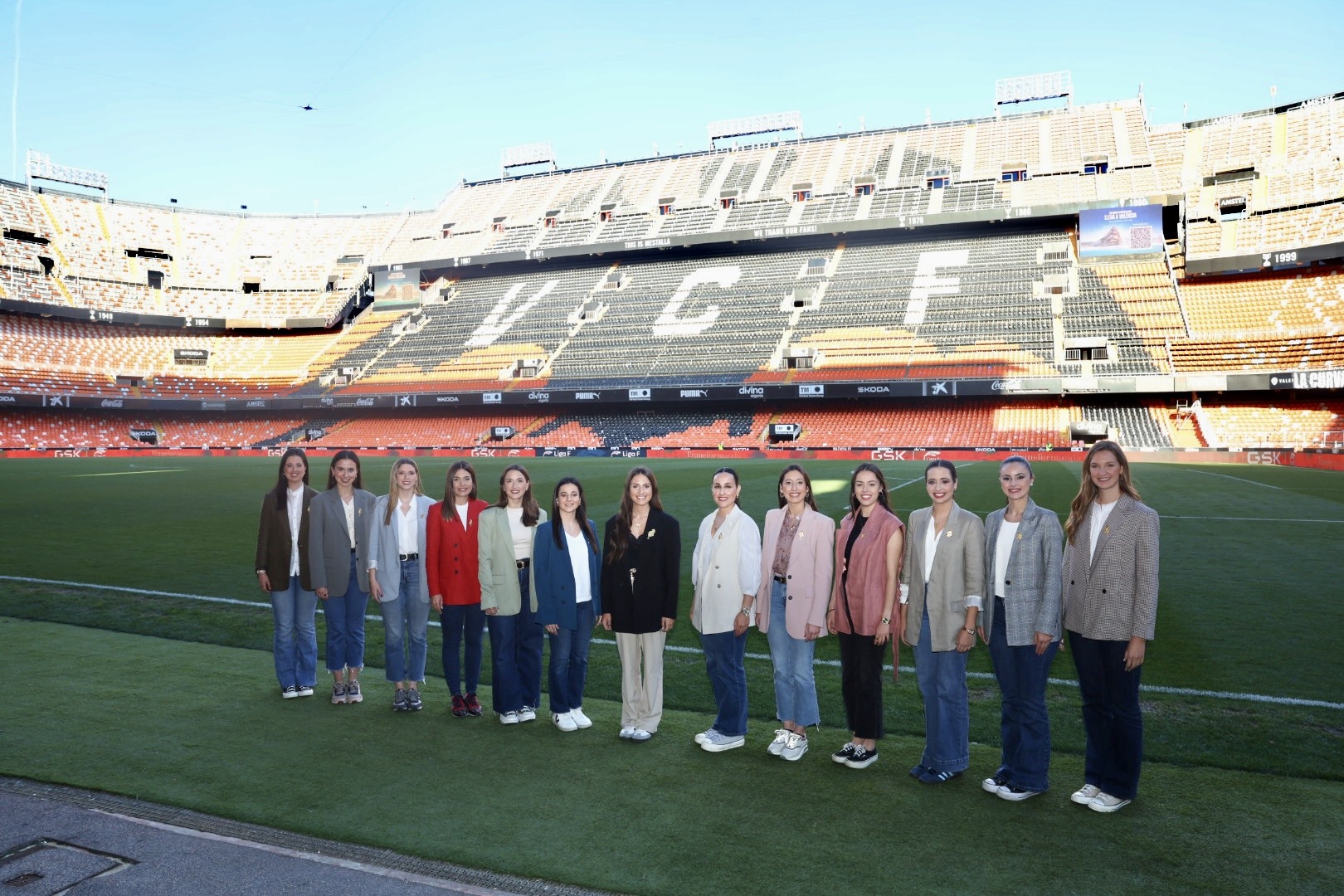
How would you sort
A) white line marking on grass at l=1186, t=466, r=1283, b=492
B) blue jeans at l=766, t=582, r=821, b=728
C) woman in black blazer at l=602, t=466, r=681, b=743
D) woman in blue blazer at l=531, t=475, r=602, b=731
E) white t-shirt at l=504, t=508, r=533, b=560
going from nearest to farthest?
blue jeans at l=766, t=582, r=821, b=728 → woman in black blazer at l=602, t=466, r=681, b=743 → woman in blue blazer at l=531, t=475, r=602, b=731 → white t-shirt at l=504, t=508, r=533, b=560 → white line marking on grass at l=1186, t=466, r=1283, b=492

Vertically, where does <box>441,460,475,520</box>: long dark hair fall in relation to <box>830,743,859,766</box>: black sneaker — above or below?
above

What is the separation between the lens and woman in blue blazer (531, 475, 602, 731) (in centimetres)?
637

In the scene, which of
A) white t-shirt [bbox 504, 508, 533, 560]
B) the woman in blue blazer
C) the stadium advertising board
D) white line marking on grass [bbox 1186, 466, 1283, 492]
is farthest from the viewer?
the stadium advertising board

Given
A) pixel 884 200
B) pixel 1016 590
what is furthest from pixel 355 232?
pixel 1016 590

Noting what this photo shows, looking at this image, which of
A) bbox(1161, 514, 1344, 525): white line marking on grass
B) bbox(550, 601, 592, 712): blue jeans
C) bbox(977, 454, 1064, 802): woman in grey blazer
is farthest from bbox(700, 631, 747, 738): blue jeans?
bbox(1161, 514, 1344, 525): white line marking on grass

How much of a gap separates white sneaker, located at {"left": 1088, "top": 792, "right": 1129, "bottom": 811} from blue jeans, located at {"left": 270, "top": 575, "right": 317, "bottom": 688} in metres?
5.85

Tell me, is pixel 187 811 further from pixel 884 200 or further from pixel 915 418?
pixel 884 200

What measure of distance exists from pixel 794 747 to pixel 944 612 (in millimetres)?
1413

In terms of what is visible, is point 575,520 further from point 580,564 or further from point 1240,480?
point 1240,480

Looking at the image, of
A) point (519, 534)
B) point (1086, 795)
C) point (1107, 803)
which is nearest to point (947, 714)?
point (1086, 795)

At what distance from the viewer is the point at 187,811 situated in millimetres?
5012

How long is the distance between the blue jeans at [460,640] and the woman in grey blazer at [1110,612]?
426cm

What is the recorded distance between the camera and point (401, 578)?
22.9ft

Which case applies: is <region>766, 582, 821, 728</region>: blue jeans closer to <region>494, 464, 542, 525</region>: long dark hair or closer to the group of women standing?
the group of women standing
